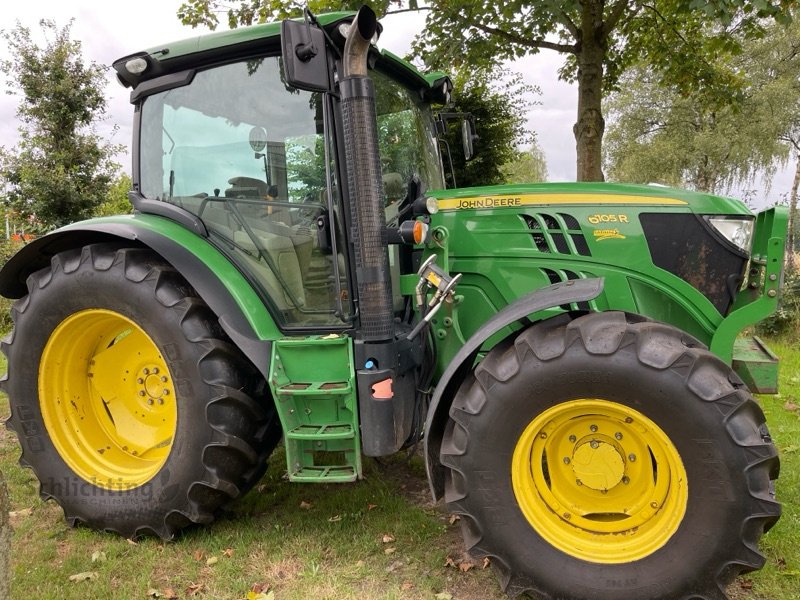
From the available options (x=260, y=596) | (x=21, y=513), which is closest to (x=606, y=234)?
(x=260, y=596)

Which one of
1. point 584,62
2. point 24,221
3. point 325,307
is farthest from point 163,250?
point 24,221

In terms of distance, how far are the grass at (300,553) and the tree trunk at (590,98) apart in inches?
167

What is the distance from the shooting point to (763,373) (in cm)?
257

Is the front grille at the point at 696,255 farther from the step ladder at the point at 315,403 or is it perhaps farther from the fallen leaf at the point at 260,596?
the fallen leaf at the point at 260,596

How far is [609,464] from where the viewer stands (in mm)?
2273

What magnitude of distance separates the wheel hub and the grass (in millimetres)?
634

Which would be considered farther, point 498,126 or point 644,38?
point 498,126

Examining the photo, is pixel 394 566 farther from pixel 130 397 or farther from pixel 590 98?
pixel 590 98

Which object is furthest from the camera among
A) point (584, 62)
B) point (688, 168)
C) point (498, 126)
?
point (688, 168)

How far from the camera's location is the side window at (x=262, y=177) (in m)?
2.69

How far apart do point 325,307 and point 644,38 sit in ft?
22.8

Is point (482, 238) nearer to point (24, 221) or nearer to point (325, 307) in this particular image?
point (325, 307)

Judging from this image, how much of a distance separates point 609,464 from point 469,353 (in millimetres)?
701

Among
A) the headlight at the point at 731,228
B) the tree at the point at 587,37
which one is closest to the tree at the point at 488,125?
the tree at the point at 587,37
